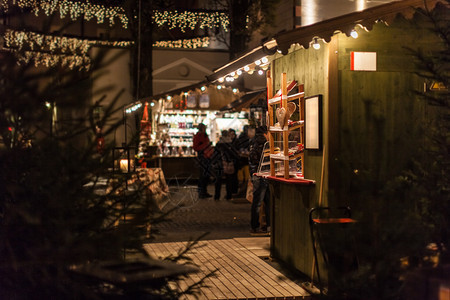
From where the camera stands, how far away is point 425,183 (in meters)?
4.03

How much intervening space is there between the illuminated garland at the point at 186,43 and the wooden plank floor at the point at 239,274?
14068mm

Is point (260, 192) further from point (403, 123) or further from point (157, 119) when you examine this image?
point (157, 119)

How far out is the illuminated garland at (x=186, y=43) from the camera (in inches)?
883

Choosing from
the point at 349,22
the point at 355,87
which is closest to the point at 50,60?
the point at 349,22

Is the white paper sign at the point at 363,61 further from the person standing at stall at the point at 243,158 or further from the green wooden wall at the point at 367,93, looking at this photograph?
the person standing at stall at the point at 243,158

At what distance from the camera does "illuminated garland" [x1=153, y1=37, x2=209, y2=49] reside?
73.6ft

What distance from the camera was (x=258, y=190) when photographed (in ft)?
33.5

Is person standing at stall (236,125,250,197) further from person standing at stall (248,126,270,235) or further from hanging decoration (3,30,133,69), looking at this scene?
hanging decoration (3,30,133,69)

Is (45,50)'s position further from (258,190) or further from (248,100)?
(248,100)

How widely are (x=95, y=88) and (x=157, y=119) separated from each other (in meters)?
18.1

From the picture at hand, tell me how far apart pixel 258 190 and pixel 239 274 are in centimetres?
301

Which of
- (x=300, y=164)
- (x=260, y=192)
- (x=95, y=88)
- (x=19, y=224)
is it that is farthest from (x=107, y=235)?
(x=260, y=192)

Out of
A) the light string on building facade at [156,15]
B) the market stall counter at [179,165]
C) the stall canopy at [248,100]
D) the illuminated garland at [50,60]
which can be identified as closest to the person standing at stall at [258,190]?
the stall canopy at [248,100]

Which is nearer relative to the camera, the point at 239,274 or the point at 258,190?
the point at 239,274
